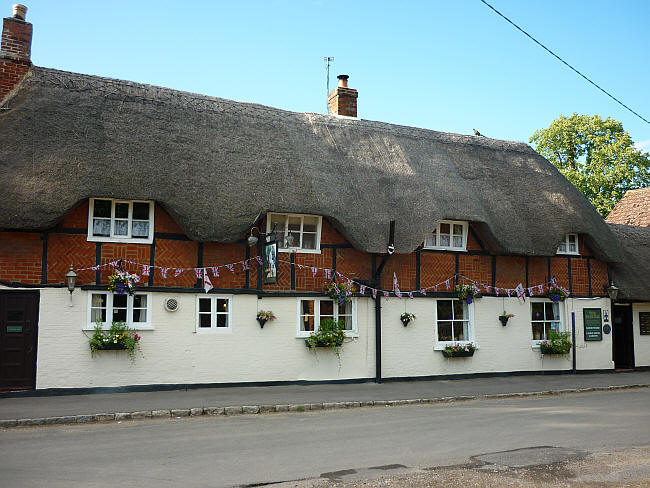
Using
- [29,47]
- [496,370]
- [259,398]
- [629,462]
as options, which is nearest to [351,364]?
[259,398]

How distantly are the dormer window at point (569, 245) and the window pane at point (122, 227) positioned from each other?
41.4 feet

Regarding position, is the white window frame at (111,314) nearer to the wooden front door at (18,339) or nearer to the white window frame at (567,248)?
the wooden front door at (18,339)

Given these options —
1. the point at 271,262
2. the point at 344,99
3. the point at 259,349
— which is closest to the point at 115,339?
the point at 259,349

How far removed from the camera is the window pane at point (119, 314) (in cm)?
1323

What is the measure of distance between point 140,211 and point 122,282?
1.71m

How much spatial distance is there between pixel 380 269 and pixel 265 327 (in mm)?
3334

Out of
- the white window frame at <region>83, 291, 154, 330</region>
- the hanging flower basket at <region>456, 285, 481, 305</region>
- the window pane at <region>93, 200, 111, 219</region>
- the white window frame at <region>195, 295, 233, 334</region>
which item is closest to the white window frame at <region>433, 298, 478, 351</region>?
the hanging flower basket at <region>456, 285, 481, 305</region>

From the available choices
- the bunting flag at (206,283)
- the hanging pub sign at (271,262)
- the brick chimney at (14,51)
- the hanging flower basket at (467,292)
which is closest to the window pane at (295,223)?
the hanging pub sign at (271,262)

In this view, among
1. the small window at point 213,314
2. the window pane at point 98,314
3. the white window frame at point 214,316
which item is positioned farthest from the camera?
the small window at point 213,314

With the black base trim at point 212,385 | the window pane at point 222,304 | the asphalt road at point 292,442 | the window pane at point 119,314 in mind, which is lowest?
the asphalt road at point 292,442

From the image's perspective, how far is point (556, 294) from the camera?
1783cm

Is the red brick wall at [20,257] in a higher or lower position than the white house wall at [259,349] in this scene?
higher

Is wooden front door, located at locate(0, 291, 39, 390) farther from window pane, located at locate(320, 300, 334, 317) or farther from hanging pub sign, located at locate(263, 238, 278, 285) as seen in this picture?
window pane, located at locate(320, 300, 334, 317)

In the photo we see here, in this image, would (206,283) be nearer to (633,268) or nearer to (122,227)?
(122,227)
